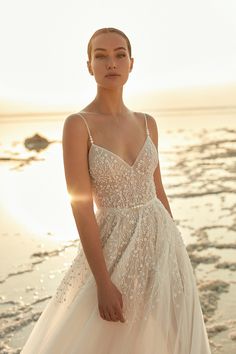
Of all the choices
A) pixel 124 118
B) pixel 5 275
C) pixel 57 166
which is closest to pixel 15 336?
pixel 5 275

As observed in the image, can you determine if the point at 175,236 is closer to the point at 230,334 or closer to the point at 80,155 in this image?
the point at 80,155

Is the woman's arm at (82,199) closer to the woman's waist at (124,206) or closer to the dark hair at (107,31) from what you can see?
the woman's waist at (124,206)

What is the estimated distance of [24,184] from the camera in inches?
395

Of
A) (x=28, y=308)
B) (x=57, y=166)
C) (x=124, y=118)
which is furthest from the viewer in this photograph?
(x=57, y=166)

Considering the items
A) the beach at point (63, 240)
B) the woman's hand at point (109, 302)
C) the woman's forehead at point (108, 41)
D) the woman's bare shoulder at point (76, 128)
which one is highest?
the woman's forehead at point (108, 41)

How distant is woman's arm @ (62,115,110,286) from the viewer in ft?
6.14

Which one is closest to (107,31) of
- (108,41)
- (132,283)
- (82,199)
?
(108,41)

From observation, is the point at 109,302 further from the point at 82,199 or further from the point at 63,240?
the point at 63,240

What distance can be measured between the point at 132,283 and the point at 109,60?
92 cm

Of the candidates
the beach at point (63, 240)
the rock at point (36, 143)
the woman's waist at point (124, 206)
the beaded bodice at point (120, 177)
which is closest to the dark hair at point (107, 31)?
the beaded bodice at point (120, 177)

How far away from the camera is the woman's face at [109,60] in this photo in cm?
198

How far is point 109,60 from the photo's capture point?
1979 mm

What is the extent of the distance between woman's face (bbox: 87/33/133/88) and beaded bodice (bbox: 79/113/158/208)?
0.66 feet

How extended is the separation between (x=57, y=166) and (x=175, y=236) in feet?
36.0
